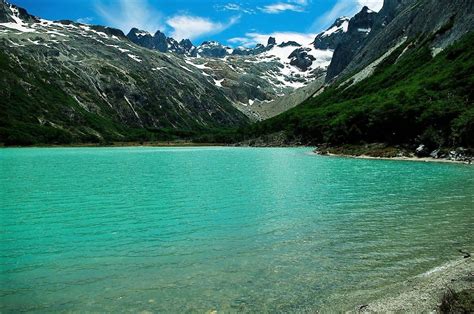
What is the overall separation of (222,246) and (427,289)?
10.5 meters

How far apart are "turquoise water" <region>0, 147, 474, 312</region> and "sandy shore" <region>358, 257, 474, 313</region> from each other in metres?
0.77

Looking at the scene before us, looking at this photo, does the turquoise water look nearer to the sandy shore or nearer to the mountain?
the sandy shore

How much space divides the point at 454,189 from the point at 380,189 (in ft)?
22.7

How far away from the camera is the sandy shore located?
13.5 metres

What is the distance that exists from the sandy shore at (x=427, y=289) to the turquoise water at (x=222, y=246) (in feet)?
2.54

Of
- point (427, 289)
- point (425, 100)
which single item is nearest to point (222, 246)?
point (427, 289)

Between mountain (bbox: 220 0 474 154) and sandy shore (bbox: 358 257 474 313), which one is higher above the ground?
mountain (bbox: 220 0 474 154)

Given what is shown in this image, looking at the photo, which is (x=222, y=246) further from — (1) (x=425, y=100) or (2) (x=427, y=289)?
(1) (x=425, y=100)

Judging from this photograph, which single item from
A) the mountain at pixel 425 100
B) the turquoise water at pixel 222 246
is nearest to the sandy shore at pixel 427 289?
the turquoise water at pixel 222 246

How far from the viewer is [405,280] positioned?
16375mm

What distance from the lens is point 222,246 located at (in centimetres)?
2222

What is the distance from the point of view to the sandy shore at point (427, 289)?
44.2 feet

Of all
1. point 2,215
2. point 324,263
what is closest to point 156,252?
point 324,263

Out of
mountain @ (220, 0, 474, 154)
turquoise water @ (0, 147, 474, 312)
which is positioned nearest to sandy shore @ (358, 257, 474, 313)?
turquoise water @ (0, 147, 474, 312)
